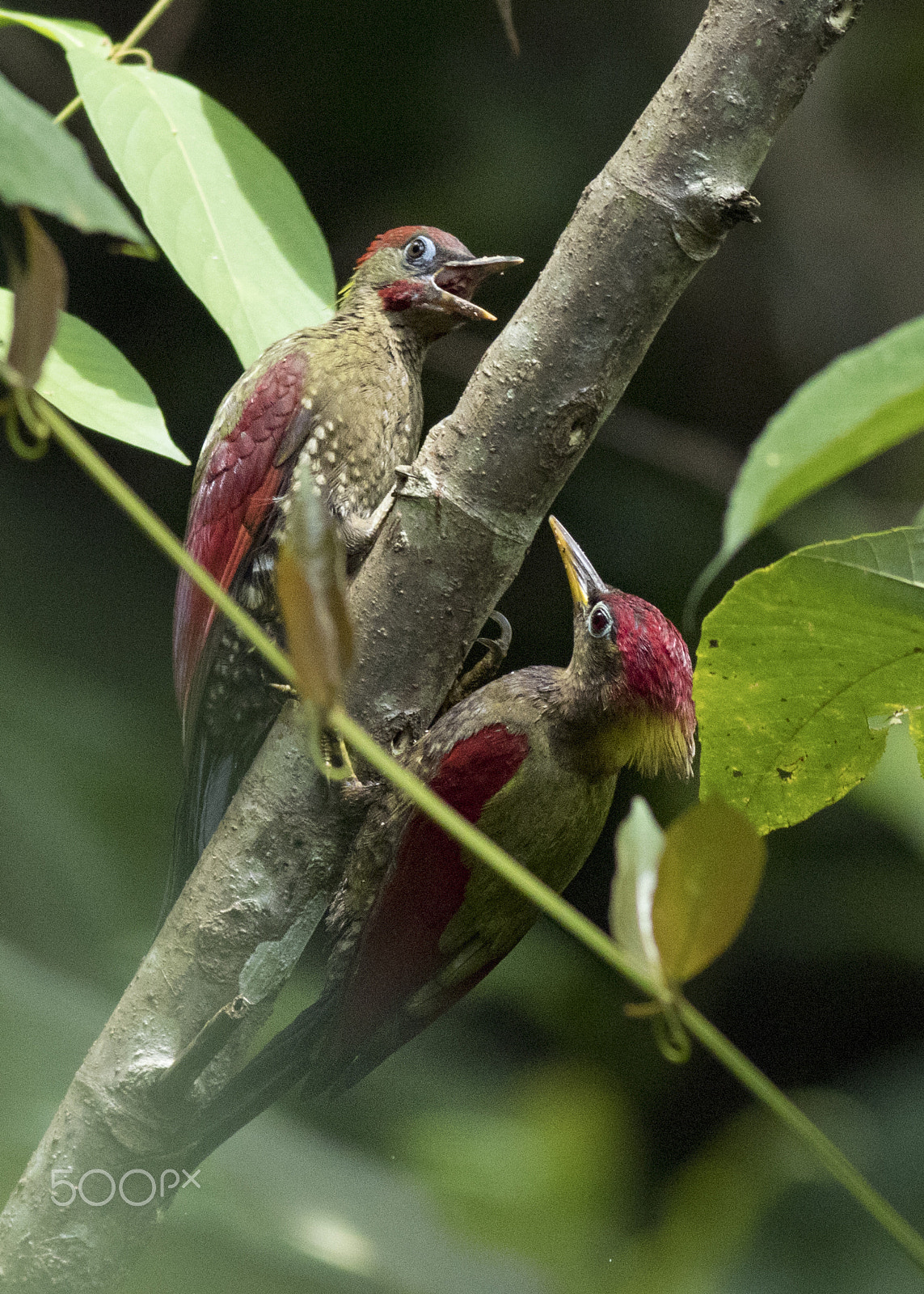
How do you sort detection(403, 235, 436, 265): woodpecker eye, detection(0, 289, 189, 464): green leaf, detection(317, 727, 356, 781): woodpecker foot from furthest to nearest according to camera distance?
detection(403, 235, 436, 265): woodpecker eye → detection(317, 727, 356, 781): woodpecker foot → detection(0, 289, 189, 464): green leaf

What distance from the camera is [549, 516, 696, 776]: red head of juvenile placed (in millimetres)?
1554

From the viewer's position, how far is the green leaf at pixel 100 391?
3.13 ft

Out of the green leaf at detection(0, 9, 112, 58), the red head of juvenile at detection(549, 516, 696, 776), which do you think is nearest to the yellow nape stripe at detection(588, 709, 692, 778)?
the red head of juvenile at detection(549, 516, 696, 776)

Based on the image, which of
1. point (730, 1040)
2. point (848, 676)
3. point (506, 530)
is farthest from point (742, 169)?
point (730, 1040)

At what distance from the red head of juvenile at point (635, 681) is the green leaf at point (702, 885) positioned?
111cm

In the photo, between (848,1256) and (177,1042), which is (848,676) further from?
(848,1256)

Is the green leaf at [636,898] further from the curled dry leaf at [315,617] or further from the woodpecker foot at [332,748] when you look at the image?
the woodpecker foot at [332,748]

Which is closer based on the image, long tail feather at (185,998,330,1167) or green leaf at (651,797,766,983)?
green leaf at (651,797,766,983)

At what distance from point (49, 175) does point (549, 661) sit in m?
2.38

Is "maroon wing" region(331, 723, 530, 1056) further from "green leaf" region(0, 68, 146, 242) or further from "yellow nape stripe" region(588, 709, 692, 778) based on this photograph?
"green leaf" region(0, 68, 146, 242)

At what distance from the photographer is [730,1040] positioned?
9.87ft

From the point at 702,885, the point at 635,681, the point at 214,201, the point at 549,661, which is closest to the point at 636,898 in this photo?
the point at 702,885

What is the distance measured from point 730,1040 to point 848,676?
2536mm

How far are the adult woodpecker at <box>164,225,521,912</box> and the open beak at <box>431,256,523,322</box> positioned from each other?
0.03m
